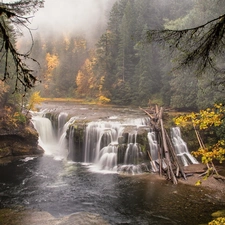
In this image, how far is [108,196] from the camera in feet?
46.4

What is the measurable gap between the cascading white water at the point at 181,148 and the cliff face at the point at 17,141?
13.5 m

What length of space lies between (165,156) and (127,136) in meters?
4.20

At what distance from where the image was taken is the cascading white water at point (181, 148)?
20547 mm

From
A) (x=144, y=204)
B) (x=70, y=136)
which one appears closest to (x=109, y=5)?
(x=70, y=136)

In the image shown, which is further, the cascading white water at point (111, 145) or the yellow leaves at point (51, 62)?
the yellow leaves at point (51, 62)

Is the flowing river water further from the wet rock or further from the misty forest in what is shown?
the wet rock

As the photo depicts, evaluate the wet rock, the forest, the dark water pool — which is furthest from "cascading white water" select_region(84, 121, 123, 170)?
the forest

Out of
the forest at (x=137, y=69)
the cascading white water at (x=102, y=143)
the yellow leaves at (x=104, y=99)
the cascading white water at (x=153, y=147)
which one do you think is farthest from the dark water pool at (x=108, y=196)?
the yellow leaves at (x=104, y=99)

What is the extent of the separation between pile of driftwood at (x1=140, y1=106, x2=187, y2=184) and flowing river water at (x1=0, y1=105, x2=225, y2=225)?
0.82 meters

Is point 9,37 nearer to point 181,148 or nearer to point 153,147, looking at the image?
point 153,147

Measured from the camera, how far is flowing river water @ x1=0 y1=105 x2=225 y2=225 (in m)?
11.8

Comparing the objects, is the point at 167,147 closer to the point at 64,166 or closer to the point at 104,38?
the point at 64,166

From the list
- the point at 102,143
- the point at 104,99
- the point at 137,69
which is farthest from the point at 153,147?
the point at 104,99

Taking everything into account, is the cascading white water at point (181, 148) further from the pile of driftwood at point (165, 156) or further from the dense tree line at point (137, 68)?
the dense tree line at point (137, 68)
